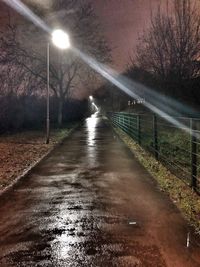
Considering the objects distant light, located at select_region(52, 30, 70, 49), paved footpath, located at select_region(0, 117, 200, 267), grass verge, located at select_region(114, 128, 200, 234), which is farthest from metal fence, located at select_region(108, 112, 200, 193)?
distant light, located at select_region(52, 30, 70, 49)

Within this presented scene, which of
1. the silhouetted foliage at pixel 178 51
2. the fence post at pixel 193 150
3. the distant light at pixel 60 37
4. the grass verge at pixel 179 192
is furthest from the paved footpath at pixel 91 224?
the silhouetted foliage at pixel 178 51

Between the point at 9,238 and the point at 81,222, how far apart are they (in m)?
1.25

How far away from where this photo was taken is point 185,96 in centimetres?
3238

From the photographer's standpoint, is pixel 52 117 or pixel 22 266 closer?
pixel 22 266

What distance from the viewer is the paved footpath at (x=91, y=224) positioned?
15.8 ft

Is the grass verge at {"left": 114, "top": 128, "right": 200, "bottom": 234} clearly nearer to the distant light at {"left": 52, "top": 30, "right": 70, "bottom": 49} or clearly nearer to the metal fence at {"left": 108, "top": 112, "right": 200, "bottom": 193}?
the metal fence at {"left": 108, "top": 112, "right": 200, "bottom": 193}

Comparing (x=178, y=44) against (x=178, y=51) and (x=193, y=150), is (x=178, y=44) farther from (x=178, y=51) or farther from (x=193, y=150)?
(x=193, y=150)

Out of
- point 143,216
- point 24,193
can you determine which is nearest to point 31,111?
point 24,193

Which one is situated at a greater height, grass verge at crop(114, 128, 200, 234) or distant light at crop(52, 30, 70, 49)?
distant light at crop(52, 30, 70, 49)

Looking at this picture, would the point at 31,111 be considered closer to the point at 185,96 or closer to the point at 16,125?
the point at 16,125

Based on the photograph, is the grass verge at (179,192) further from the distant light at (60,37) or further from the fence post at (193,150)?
the distant light at (60,37)

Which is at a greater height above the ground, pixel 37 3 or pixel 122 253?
pixel 37 3

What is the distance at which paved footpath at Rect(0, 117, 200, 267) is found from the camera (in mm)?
4823

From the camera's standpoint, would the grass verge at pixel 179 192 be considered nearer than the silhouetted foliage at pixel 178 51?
Yes
